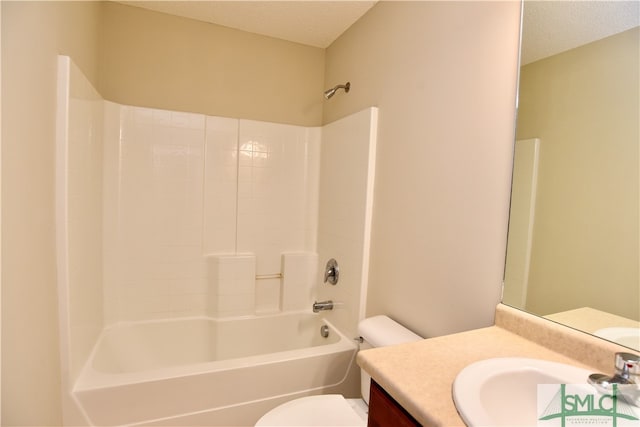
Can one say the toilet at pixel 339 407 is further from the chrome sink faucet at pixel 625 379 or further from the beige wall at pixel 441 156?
the chrome sink faucet at pixel 625 379

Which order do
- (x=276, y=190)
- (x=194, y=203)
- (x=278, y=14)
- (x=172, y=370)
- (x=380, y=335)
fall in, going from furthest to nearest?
(x=276, y=190) → (x=194, y=203) → (x=278, y=14) → (x=172, y=370) → (x=380, y=335)

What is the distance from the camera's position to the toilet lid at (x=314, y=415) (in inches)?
50.3

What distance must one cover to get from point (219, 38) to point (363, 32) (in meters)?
1.01

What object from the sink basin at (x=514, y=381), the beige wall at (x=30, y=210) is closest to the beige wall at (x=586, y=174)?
the sink basin at (x=514, y=381)

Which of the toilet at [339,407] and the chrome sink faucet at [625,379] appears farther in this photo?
the toilet at [339,407]

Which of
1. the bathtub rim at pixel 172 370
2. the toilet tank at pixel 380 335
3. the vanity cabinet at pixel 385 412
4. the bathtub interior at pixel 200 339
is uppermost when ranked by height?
the vanity cabinet at pixel 385 412

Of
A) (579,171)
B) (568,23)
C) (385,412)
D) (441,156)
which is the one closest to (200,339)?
(385,412)

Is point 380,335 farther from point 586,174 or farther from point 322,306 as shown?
point 586,174

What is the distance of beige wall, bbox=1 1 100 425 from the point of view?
37.2 inches

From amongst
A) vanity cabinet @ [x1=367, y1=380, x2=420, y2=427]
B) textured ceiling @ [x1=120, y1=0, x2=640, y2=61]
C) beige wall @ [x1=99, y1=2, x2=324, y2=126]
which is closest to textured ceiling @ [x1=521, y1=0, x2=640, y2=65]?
textured ceiling @ [x1=120, y1=0, x2=640, y2=61]

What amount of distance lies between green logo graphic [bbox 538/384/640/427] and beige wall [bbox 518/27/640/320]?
241 millimetres

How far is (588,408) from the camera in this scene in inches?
27.1

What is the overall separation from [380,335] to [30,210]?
4.59 ft

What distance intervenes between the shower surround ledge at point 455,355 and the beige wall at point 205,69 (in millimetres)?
1993
